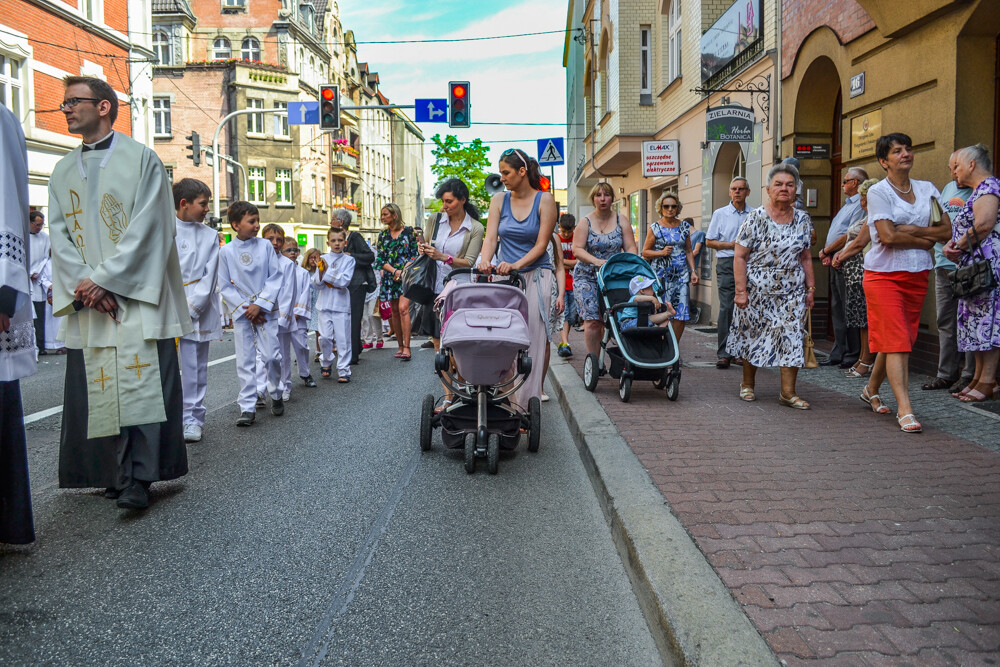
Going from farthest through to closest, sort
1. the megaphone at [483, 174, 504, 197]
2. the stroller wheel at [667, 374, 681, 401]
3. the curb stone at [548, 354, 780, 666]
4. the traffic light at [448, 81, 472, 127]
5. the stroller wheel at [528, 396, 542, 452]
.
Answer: the traffic light at [448, 81, 472, 127] → the stroller wheel at [667, 374, 681, 401] → the megaphone at [483, 174, 504, 197] → the stroller wheel at [528, 396, 542, 452] → the curb stone at [548, 354, 780, 666]

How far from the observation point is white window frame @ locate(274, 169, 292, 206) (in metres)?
52.9

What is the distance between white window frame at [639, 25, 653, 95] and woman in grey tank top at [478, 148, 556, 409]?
55.1 feet

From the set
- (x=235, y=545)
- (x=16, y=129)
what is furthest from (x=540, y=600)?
(x=16, y=129)

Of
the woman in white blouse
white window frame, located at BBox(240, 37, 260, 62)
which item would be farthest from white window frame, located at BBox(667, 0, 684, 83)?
white window frame, located at BBox(240, 37, 260, 62)

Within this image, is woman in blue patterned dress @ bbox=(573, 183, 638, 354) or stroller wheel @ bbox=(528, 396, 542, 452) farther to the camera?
woman in blue patterned dress @ bbox=(573, 183, 638, 354)

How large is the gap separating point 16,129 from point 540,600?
3.03 m

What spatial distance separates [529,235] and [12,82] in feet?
71.2

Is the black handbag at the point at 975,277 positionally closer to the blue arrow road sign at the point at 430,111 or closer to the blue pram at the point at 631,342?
the blue pram at the point at 631,342

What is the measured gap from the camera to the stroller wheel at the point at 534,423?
6.09 meters

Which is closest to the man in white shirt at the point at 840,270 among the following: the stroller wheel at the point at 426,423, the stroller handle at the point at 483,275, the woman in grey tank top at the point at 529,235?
the woman in grey tank top at the point at 529,235

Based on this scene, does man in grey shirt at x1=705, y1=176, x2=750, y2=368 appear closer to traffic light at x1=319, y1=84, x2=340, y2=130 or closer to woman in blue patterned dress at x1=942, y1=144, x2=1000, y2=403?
woman in blue patterned dress at x1=942, y1=144, x2=1000, y2=403

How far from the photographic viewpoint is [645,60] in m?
22.8

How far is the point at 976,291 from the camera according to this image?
6.67 metres

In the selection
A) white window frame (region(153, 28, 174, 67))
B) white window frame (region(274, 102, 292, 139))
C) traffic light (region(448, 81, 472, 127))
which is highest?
white window frame (region(153, 28, 174, 67))
